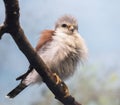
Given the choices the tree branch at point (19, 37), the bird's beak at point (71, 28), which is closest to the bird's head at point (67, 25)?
the bird's beak at point (71, 28)

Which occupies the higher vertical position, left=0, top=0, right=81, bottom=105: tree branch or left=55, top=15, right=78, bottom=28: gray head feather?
left=0, top=0, right=81, bottom=105: tree branch

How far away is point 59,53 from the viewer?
1481 mm

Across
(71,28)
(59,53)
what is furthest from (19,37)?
(71,28)

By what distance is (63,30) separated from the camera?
5.24ft

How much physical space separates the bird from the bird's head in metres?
0.04

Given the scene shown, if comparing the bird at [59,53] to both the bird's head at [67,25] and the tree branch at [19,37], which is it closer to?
the bird's head at [67,25]

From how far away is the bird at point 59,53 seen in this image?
58.2 inches

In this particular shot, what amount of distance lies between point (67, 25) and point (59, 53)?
0.19 m

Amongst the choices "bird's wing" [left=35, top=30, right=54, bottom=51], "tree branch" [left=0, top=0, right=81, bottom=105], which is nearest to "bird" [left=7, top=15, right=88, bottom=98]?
"bird's wing" [left=35, top=30, right=54, bottom=51]

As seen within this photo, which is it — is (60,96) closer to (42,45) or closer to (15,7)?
(15,7)

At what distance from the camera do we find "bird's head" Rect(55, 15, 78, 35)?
1.60 metres

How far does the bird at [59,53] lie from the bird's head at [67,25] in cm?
4

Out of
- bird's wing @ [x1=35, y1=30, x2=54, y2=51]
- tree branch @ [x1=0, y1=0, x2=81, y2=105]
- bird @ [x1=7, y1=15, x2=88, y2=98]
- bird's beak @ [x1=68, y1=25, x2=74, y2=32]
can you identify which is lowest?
bird @ [x1=7, y1=15, x2=88, y2=98]

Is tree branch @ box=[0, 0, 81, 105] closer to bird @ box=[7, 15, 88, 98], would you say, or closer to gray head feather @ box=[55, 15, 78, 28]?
bird @ box=[7, 15, 88, 98]
